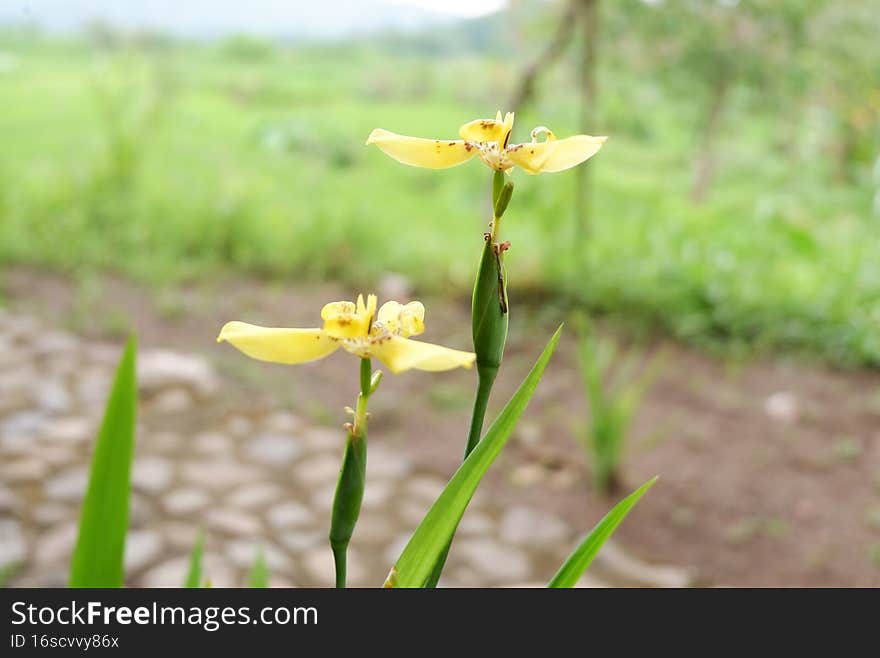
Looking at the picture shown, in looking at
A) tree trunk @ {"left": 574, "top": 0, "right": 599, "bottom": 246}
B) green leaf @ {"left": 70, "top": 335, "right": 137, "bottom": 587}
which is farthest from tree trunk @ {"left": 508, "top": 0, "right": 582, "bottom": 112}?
green leaf @ {"left": 70, "top": 335, "right": 137, "bottom": 587}

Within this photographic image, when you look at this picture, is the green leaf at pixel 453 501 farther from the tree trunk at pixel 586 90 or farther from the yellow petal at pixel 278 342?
the tree trunk at pixel 586 90

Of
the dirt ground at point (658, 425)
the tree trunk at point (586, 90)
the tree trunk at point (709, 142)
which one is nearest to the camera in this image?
the dirt ground at point (658, 425)

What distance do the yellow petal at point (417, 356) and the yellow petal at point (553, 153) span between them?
10 centimetres

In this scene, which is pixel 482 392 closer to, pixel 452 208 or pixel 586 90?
pixel 586 90

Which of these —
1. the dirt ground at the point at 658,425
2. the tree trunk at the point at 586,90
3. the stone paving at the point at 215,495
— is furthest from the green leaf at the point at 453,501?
the tree trunk at the point at 586,90

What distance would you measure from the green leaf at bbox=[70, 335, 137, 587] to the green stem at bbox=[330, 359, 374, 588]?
7.9 inches

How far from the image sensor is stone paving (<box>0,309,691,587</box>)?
1859 mm

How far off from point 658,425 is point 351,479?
2386mm

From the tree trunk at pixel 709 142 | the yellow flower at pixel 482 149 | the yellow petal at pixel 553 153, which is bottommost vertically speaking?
the yellow petal at pixel 553 153

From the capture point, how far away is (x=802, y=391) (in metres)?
2.95

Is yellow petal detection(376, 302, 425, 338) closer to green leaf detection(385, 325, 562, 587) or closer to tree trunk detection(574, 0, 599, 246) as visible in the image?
green leaf detection(385, 325, 562, 587)

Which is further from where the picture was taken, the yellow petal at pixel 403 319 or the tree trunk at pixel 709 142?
the tree trunk at pixel 709 142

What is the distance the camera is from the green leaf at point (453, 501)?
0.41 m
